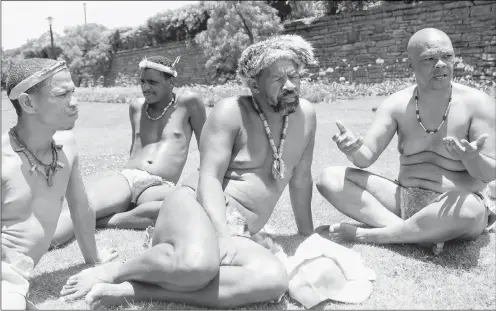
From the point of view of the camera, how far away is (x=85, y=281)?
3.05m

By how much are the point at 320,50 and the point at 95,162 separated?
42.4ft

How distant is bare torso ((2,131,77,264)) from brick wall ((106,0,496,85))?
13.9m

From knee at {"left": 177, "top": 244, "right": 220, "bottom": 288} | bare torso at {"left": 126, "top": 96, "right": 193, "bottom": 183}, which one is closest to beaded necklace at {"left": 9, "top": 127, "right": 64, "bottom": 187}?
knee at {"left": 177, "top": 244, "right": 220, "bottom": 288}

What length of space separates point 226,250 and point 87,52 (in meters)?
33.9

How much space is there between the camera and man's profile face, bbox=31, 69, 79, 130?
2.92 m

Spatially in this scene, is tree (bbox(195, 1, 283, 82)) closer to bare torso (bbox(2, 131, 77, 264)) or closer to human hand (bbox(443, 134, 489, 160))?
human hand (bbox(443, 134, 489, 160))

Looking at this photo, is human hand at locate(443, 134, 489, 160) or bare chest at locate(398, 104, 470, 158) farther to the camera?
bare chest at locate(398, 104, 470, 158)

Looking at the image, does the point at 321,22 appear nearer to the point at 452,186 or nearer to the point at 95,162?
the point at 95,162

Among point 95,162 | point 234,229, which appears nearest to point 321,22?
point 95,162

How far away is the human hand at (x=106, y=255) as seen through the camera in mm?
3648

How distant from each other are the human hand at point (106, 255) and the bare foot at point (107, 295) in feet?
2.54

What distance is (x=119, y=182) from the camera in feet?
15.3

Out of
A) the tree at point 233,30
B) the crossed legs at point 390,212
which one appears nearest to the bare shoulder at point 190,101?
the crossed legs at point 390,212

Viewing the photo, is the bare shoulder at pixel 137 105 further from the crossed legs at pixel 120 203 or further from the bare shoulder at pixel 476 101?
the bare shoulder at pixel 476 101
